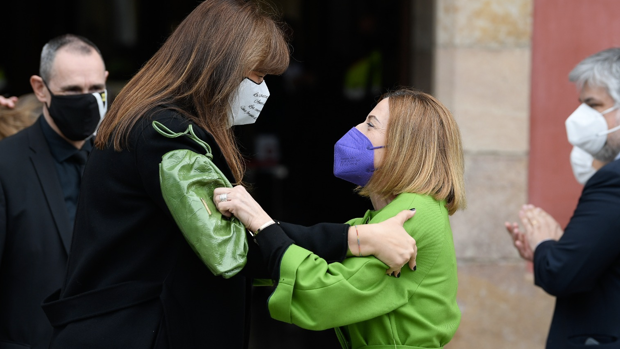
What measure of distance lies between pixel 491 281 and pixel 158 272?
3129 mm

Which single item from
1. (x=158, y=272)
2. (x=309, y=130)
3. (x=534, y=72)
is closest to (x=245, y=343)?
(x=158, y=272)

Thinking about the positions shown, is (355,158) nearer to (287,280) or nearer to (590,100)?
(287,280)

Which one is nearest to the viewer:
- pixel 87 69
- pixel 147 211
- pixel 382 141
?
pixel 147 211

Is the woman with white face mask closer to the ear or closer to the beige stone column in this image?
the ear

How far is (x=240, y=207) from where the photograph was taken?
204cm

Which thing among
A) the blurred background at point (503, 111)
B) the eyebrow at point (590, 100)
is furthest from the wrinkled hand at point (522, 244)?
the blurred background at point (503, 111)

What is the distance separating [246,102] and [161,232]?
53cm

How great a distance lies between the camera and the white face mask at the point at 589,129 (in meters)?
2.93

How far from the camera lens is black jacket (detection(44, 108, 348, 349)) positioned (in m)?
2.04

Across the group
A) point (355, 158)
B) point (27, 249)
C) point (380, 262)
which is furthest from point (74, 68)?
point (380, 262)

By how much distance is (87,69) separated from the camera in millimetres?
3258

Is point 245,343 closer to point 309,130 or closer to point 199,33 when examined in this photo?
point 199,33

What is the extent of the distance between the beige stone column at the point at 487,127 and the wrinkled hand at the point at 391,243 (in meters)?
2.60

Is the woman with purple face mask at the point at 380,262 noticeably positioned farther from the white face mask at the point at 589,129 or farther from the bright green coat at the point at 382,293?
the white face mask at the point at 589,129
